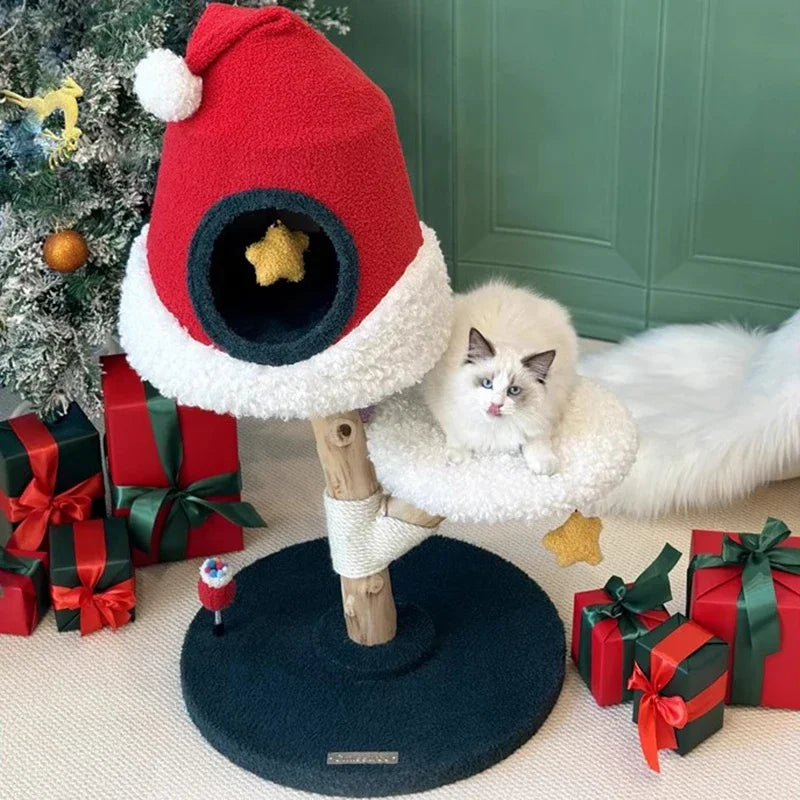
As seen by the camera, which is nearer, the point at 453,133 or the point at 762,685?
the point at 762,685

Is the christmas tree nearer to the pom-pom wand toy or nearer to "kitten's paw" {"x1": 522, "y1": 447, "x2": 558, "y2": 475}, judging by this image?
the pom-pom wand toy

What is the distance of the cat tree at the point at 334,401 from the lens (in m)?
1.23

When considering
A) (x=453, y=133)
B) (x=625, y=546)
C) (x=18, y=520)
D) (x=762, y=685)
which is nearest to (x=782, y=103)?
(x=453, y=133)

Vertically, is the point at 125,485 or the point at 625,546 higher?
the point at 125,485

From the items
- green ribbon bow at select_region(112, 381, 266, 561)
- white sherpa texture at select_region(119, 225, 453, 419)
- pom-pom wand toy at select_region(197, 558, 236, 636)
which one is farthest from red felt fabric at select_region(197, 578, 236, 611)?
white sherpa texture at select_region(119, 225, 453, 419)

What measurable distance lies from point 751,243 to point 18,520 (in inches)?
59.5

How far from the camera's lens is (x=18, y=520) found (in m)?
1.81

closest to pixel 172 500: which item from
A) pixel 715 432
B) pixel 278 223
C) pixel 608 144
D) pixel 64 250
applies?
pixel 64 250

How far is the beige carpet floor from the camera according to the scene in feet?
4.79

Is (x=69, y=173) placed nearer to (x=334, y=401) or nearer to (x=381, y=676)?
(x=334, y=401)

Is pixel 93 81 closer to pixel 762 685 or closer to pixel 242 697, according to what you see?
pixel 242 697

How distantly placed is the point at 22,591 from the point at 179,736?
34 centimetres

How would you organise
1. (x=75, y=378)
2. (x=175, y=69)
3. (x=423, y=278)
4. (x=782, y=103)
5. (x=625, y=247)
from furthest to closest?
1. (x=625, y=247)
2. (x=782, y=103)
3. (x=75, y=378)
4. (x=423, y=278)
5. (x=175, y=69)

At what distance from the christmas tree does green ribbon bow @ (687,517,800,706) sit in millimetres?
990
